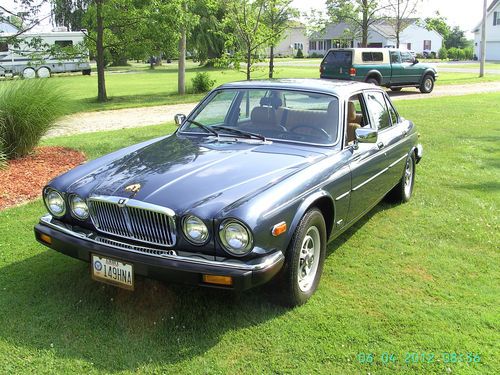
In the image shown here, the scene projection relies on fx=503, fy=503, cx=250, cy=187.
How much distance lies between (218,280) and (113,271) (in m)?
0.74

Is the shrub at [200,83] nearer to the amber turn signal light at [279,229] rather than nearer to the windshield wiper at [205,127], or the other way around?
the windshield wiper at [205,127]

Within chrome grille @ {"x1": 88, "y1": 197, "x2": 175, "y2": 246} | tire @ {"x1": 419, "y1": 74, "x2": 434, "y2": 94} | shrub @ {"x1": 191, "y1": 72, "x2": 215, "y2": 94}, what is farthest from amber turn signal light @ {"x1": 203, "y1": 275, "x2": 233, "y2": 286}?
tire @ {"x1": 419, "y1": 74, "x2": 434, "y2": 94}

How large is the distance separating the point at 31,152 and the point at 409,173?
18.6ft

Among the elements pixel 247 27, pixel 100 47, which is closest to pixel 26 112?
pixel 247 27

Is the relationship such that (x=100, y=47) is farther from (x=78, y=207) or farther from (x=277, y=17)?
(x=78, y=207)

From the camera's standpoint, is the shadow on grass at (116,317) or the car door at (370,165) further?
the car door at (370,165)

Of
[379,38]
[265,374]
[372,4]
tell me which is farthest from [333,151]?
[379,38]

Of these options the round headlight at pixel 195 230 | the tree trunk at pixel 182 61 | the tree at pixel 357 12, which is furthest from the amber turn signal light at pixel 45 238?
the tree at pixel 357 12

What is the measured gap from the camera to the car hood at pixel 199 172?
3.20m

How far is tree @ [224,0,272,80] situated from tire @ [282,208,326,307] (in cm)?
1348

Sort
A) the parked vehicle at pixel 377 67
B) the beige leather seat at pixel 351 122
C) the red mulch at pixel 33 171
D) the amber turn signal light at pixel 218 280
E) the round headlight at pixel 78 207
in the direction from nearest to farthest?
the amber turn signal light at pixel 218 280
the round headlight at pixel 78 207
the beige leather seat at pixel 351 122
the red mulch at pixel 33 171
the parked vehicle at pixel 377 67

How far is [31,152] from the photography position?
7.89 m

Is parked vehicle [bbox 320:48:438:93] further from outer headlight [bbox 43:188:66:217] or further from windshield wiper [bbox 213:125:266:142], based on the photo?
outer headlight [bbox 43:188:66:217]

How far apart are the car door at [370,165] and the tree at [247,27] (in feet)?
38.4
